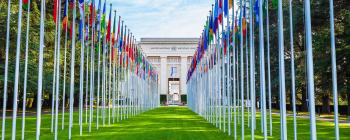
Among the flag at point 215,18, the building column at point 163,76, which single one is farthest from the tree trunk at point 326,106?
the building column at point 163,76

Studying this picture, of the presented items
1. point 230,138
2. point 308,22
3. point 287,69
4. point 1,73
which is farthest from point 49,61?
point 308,22

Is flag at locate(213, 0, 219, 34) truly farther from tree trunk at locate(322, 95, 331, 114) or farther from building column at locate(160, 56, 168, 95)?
building column at locate(160, 56, 168, 95)

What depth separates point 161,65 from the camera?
124 meters

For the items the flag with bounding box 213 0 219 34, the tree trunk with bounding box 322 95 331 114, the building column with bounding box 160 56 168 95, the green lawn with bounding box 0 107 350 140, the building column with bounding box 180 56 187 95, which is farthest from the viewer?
the building column with bounding box 180 56 187 95

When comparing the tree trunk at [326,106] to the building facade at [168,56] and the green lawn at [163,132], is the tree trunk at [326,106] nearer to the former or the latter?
the green lawn at [163,132]

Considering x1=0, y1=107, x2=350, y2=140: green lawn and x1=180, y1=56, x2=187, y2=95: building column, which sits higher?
x1=180, y1=56, x2=187, y2=95: building column

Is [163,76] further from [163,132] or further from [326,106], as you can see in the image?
[163,132]

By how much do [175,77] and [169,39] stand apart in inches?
486

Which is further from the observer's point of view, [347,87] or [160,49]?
[160,49]

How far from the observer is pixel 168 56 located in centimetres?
12694

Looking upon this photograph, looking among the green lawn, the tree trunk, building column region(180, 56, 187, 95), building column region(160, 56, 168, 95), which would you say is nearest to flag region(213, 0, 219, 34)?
the green lawn

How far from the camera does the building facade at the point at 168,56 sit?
125 metres

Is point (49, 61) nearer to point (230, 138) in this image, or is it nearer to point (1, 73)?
point (1, 73)

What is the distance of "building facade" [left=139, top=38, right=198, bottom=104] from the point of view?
A: 125 metres
